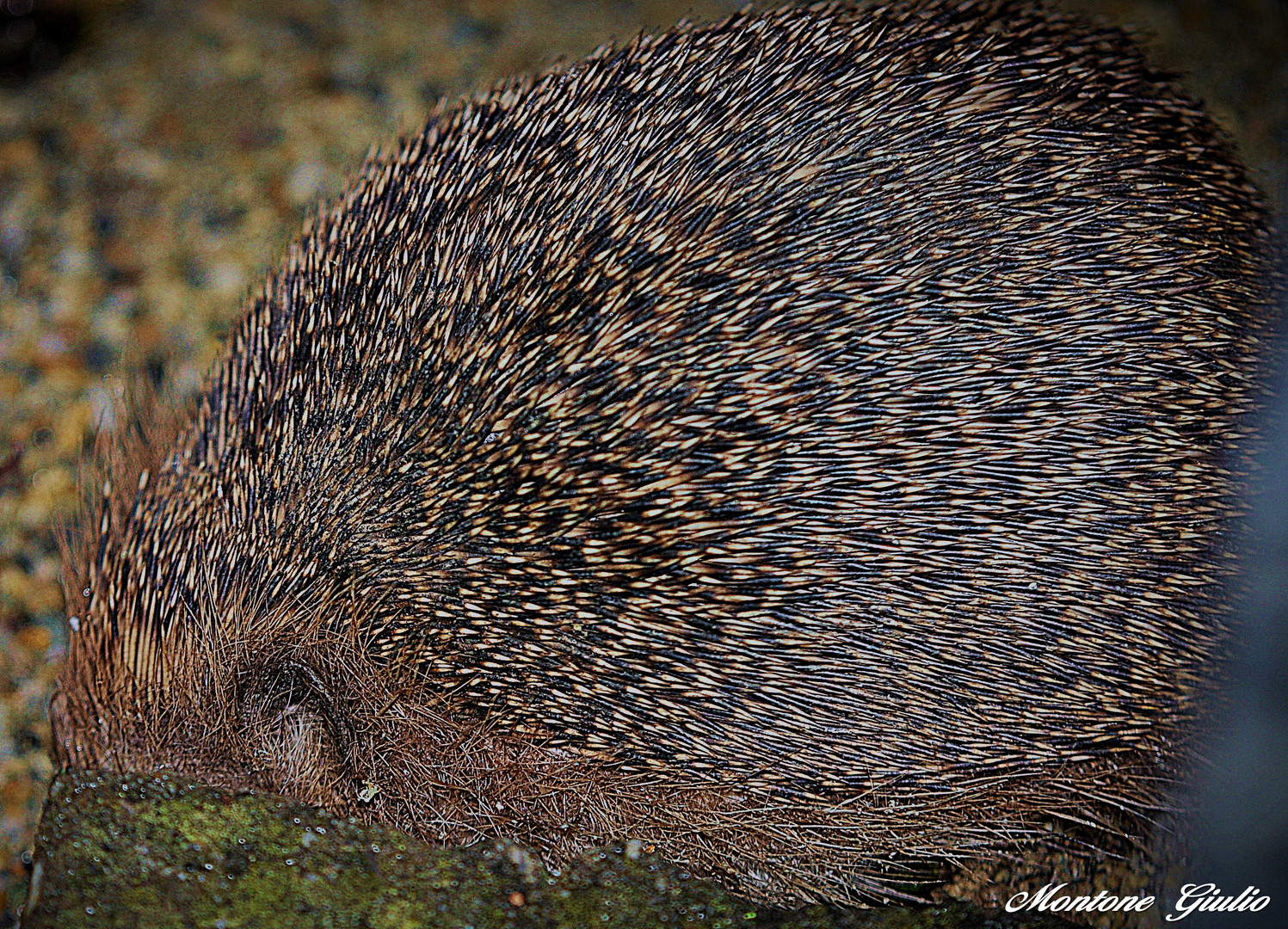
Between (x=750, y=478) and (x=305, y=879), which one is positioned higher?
(x=750, y=478)

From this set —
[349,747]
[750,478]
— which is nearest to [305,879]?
[349,747]

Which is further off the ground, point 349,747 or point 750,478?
point 750,478

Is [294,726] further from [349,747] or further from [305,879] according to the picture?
[305,879]

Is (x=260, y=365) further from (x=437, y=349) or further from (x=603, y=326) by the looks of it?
(x=603, y=326)

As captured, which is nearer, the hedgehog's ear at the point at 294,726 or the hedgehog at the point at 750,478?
the hedgehog at the point at 750,478

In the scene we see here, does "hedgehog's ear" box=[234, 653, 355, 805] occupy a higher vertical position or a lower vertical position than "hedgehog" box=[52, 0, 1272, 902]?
lower

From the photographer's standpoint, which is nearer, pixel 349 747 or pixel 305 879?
pixel 305 879

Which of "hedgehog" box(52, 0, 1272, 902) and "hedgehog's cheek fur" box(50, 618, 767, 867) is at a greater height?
"hedgehog" box(52, 0, 1272, 902)

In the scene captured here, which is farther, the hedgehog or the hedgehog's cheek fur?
the hedgehog's cheek fur
